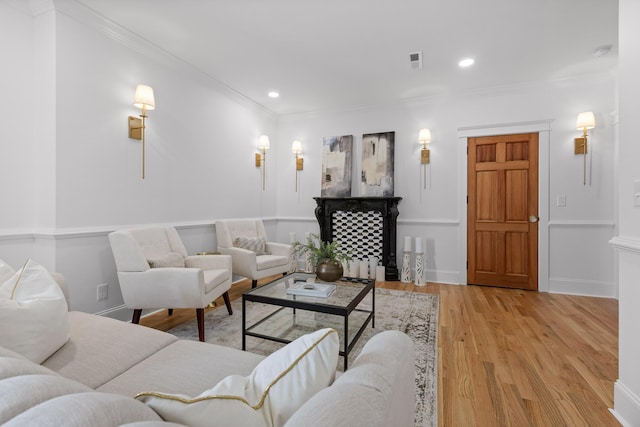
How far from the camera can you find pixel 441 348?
2.31 meters

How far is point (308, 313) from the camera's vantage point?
8.37 ft

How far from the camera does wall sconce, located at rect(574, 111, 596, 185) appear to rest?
350 cm

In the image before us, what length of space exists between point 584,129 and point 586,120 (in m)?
0.11

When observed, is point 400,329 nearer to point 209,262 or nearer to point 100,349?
point 209,262

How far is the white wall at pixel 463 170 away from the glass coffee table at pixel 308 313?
2.27 meters

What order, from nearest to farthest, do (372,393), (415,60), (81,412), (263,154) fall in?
1. (81,412)
2. (372,393)
3. (415,60)
4. (263,154)

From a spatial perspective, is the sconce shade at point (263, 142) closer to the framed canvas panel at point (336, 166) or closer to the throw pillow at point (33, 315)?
the framed canvas panel at point (336, 166)

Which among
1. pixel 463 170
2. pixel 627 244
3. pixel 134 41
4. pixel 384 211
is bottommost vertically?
pixel 627 244

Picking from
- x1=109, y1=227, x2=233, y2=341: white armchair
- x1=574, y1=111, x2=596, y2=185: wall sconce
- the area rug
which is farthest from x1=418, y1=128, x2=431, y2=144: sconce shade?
x1=109, y1=227, x2=233, y2=341: white armchair

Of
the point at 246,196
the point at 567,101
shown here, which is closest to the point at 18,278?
the point at 246,196

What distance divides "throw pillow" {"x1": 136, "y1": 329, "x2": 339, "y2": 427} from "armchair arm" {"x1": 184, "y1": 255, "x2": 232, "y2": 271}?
230cm

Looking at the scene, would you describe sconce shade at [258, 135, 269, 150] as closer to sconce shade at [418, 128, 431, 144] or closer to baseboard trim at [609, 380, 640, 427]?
sconce shade at [418, 128, 431, 144]

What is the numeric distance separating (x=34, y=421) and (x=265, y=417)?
394 millimetres

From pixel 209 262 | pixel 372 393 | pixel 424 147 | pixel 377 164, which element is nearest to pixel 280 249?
pixel 209 262
